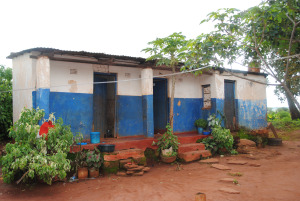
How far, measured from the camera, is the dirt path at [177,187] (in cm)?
483

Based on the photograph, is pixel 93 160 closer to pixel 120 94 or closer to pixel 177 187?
pixel 177 187

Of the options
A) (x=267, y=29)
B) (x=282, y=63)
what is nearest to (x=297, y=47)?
(x=267, y=29)

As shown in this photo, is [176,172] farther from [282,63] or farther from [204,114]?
[282,63]

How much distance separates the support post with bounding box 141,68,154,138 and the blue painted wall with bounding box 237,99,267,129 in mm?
5167

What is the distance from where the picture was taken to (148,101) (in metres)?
8.77

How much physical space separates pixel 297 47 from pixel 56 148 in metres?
7.02

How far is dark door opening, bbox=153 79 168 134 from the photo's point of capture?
33.5 ft

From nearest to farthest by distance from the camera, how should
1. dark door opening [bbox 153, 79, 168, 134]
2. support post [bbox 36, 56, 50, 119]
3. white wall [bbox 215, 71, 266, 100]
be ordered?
support post [bbox 36, 56, 50, 119]
dark door opening [bbox 153, 79, 168, 134]
white wall [bbox 215, 71, 266, 100]

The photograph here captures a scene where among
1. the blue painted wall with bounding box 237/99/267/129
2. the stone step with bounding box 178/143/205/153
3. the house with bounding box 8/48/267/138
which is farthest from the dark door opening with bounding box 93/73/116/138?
the blue painted wall with bounding box 237/99/267/129

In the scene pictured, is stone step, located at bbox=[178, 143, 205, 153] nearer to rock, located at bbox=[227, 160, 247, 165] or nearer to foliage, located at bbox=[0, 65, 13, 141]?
rock, located at bbox=[227, 160, 247, 165]

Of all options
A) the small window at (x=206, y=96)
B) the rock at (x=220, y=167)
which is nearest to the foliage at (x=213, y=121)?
the small window at (x=206, y=96)

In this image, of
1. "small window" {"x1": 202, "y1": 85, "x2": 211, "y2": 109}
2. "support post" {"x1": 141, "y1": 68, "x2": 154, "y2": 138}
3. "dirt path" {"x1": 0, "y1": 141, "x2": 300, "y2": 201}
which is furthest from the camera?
"small window" {"x1": 202, "y1": 85, "x2": 211, "y2": 109}

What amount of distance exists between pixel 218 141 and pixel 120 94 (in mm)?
4468

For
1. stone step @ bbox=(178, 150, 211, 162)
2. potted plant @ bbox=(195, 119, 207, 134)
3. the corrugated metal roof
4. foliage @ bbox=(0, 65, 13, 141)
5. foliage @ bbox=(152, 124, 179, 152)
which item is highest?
the corrugated metal roof
